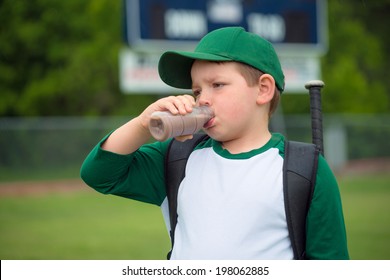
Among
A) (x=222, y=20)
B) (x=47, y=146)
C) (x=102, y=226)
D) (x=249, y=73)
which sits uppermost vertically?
(x=222, y=20)

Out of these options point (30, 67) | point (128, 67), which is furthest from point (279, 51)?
point (30, 67)

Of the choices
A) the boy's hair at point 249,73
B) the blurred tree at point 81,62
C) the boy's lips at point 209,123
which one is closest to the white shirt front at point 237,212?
the boy's lips at point 209,123

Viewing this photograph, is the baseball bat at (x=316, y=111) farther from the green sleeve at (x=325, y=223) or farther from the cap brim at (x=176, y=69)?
the cap brim at (x=176, y=69)

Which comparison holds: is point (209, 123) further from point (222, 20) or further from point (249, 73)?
point (222, 20)

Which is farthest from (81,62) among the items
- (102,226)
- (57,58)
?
(102,226)

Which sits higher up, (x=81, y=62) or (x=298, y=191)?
(x=81, y=62)

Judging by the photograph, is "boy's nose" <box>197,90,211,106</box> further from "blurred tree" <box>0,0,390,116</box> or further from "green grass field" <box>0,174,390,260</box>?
"blurred tree" <box>0,0,390,116</box>

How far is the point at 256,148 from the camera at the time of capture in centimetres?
194

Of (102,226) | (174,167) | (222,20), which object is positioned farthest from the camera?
(222,20)

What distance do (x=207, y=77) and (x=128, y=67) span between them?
40.3 feet

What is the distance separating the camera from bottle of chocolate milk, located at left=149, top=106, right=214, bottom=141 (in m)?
1.73

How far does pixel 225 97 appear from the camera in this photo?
1874mm

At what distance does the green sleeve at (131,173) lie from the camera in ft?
6.32

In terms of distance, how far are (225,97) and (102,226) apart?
7105 millimetres
